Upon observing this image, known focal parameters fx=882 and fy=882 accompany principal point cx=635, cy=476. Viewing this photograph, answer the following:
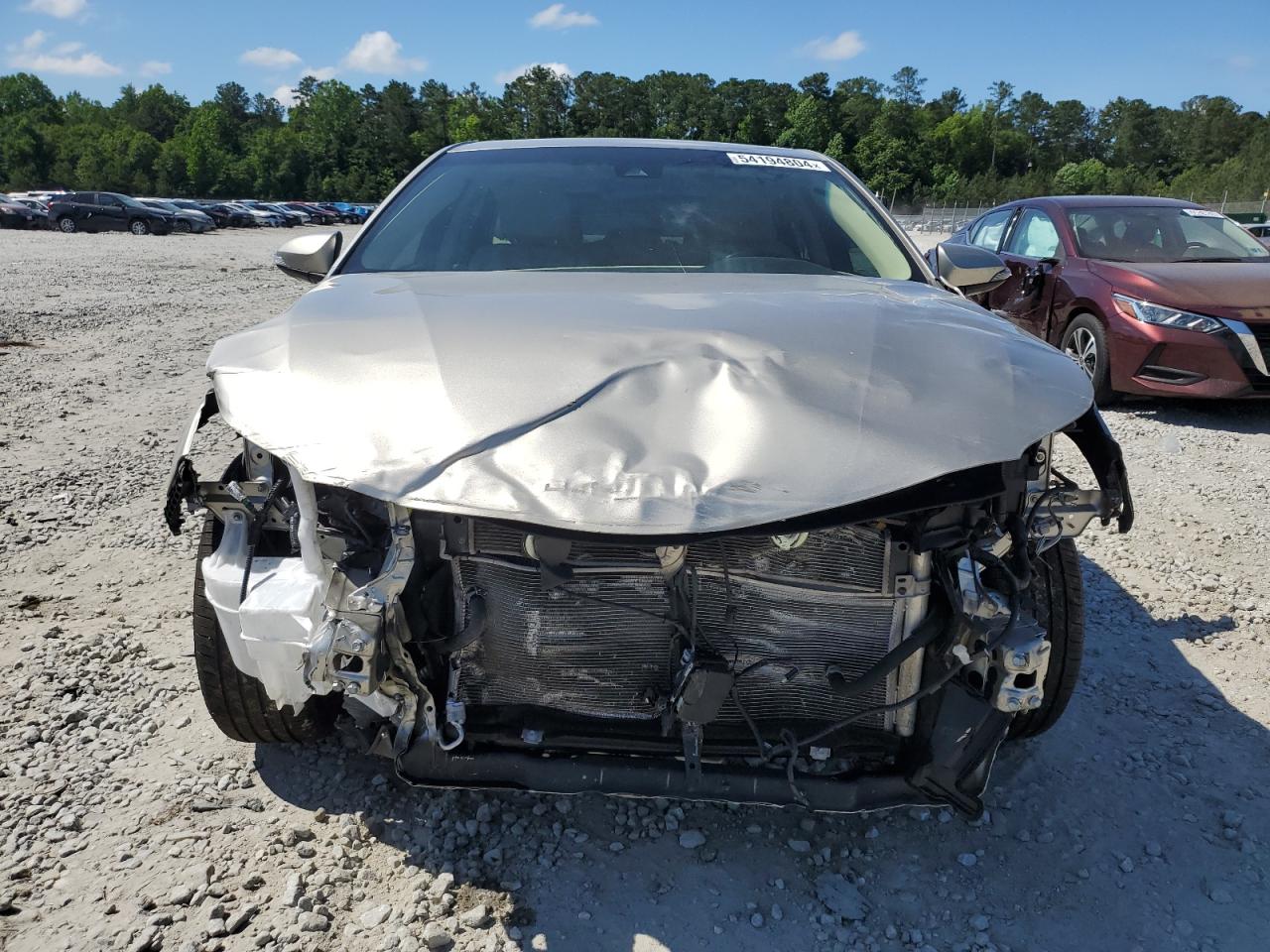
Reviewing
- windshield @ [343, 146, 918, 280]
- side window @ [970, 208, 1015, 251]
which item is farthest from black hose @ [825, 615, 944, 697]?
side window @ [970, 208, 1015, 251]

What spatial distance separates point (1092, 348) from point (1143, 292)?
512 millimetres

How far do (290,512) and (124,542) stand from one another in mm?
→ 2331

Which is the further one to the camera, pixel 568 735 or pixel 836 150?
pixel 836 150

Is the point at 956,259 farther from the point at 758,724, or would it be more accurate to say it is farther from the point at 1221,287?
the point at 1221,287

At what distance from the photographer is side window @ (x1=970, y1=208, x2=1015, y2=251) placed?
8.01m

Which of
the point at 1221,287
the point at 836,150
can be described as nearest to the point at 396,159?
the point at 836,150

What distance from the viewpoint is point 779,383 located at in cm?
175

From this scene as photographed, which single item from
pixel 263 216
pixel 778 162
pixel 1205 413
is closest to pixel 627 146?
pixel 778 162

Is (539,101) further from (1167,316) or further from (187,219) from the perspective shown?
(1167,316)

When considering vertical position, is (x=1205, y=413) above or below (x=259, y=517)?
below

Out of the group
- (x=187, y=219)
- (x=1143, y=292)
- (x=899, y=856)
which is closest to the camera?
(x=899, y=856)

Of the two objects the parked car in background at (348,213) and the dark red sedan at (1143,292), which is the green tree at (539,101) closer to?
the parked car in background at (348,213)

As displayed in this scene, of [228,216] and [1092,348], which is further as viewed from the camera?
[228,216]

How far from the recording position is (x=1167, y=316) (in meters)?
5.88
